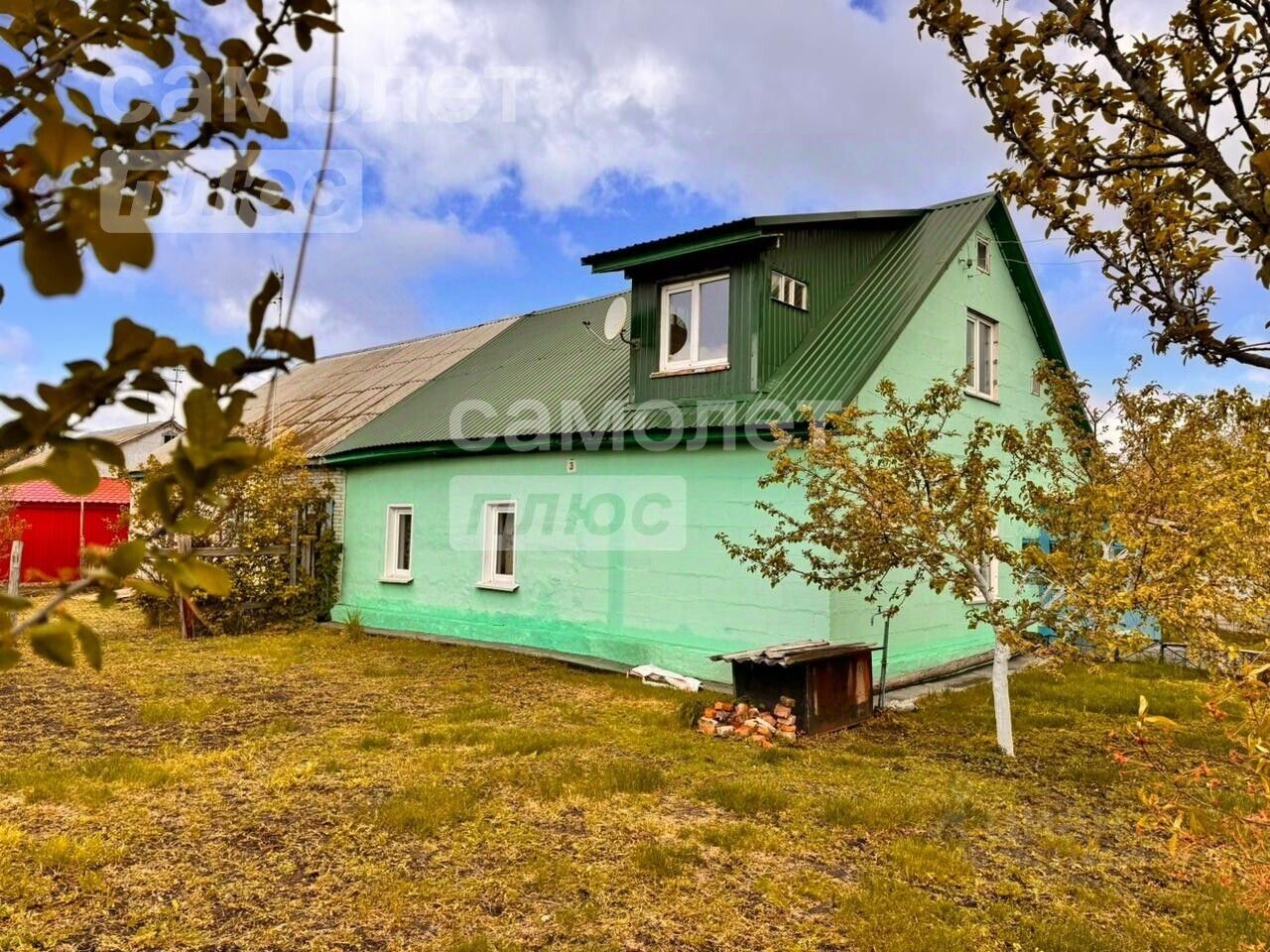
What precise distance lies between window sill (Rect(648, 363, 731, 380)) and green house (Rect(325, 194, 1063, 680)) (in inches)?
1.1

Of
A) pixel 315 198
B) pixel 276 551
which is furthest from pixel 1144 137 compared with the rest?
pixel 276 551

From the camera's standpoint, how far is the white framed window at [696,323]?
410 inches

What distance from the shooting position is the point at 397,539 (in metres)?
14.2

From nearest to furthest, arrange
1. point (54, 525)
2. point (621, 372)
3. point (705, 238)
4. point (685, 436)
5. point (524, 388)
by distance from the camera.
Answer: point (705, 238), point (685, 436), point (621, 372), point (524, 388), point (54, 525)

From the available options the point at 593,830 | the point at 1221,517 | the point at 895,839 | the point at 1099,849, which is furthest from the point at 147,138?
the point at 1221,517

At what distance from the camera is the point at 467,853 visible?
4.86 m

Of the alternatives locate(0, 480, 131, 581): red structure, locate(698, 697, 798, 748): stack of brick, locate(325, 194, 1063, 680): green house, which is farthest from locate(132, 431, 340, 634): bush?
locate(0, 480, 131, 581): red structure

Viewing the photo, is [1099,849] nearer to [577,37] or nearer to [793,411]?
[793,411]

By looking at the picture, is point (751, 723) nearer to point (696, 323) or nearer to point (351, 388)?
point (696, 323)

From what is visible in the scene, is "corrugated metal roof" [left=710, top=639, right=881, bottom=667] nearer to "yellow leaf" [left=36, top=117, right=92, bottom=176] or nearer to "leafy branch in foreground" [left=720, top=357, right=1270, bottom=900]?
"leafy branch in foreground" [left=720, top=357, right=1270, bottom=900]

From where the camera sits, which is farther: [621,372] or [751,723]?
[621,372]

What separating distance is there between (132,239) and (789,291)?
33.4ft

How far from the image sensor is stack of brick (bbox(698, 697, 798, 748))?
7.54 meters

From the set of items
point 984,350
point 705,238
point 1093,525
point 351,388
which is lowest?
point 1093,525
